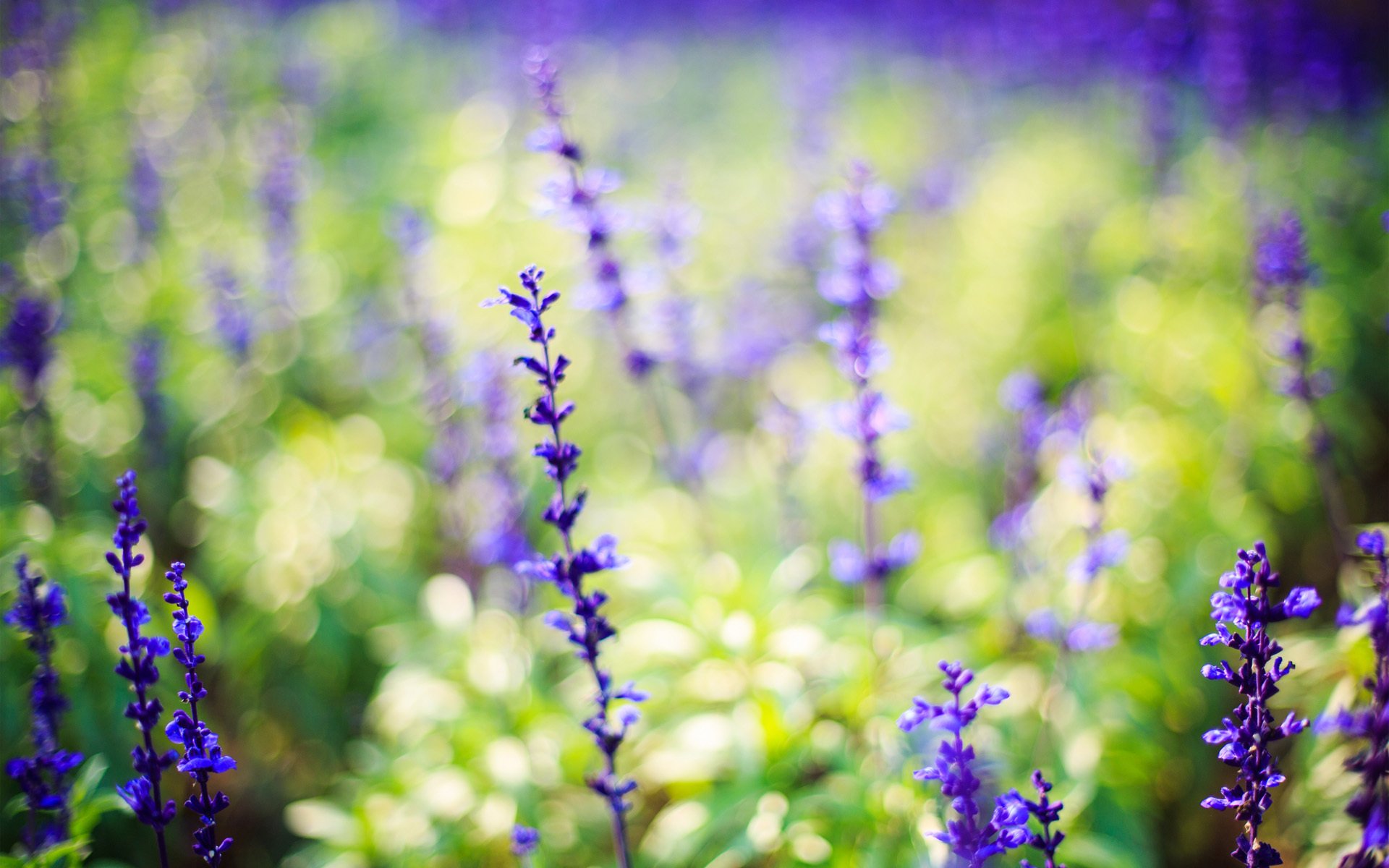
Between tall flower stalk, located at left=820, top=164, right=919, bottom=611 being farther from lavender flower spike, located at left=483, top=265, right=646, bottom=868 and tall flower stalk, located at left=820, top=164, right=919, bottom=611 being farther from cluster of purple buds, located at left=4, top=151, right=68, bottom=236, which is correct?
cluster of purple buds, located at left=4, top=151, right=68, bottom=236

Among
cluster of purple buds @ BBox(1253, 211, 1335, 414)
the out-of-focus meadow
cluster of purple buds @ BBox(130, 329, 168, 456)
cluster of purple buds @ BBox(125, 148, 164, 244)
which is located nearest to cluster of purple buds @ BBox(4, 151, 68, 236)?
the out-of-focus meadow

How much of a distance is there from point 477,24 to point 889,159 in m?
8.40

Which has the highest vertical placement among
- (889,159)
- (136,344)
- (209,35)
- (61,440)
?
(209,35)

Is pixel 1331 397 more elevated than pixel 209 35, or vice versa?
pixel 209 35

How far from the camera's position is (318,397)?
17.0 feet

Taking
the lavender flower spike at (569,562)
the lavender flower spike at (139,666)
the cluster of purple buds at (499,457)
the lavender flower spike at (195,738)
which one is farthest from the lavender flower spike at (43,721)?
the cluster of purple buds at (499,457)

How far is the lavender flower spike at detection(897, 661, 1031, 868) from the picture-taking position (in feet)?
5.27

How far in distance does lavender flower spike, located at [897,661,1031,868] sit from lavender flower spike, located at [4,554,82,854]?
2166 mm

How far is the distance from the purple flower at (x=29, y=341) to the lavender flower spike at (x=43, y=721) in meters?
1.83

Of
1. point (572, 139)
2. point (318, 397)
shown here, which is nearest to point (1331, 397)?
point (572, 139)

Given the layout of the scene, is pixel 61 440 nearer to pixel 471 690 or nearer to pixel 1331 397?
pixel 471 690

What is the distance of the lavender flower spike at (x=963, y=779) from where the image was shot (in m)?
1.61

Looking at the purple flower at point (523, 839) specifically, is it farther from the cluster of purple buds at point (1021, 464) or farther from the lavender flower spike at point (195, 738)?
the cluster of purple buds at point (1021, 464)

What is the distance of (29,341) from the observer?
3492mm
